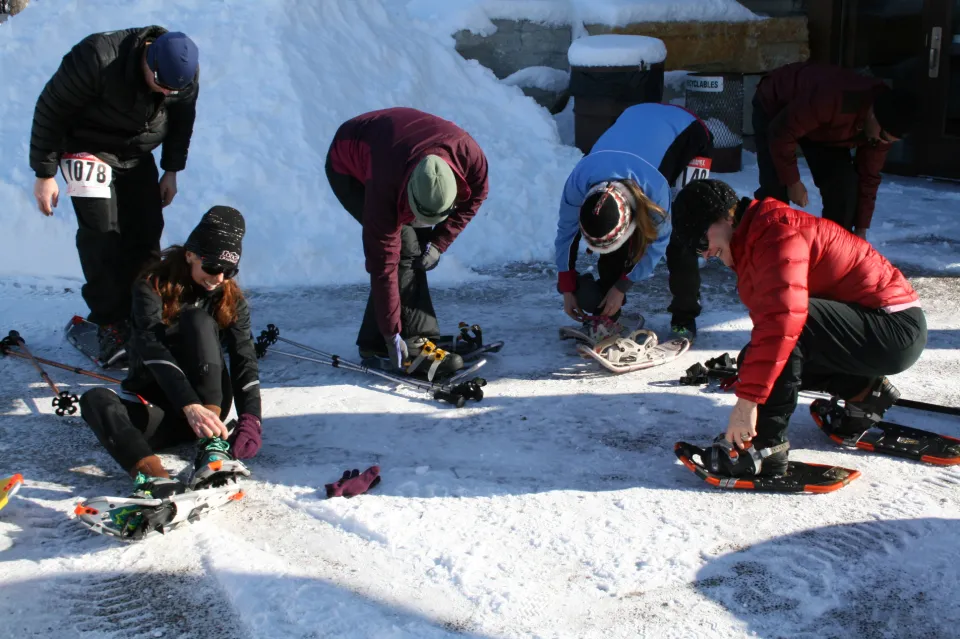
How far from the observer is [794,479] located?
3717mm

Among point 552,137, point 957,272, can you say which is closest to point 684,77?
point 552,137

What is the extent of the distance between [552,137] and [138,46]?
4.89 metres

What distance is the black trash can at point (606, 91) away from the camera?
340 inches

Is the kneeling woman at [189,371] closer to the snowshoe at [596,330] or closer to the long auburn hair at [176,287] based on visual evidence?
the long auburn hair at [176,287]

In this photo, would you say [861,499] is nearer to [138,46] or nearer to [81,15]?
[138,46]

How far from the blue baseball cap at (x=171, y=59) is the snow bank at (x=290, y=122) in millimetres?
2168

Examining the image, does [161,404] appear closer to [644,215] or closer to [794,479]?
[644,215]

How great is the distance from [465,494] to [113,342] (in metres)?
2.28

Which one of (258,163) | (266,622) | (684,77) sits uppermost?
(684,77)

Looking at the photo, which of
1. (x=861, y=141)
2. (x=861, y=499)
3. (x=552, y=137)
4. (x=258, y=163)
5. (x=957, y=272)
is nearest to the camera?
(x=861, y=499)

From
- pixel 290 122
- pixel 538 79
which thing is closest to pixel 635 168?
pixel 290 122

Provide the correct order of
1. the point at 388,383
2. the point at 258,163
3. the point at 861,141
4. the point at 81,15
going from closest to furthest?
the point at 388,383 → the point at 861,141 → the point at 258,163 → the point at 81,15

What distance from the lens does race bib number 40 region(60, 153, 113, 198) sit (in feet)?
15.1

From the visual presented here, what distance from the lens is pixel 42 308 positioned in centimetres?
583
